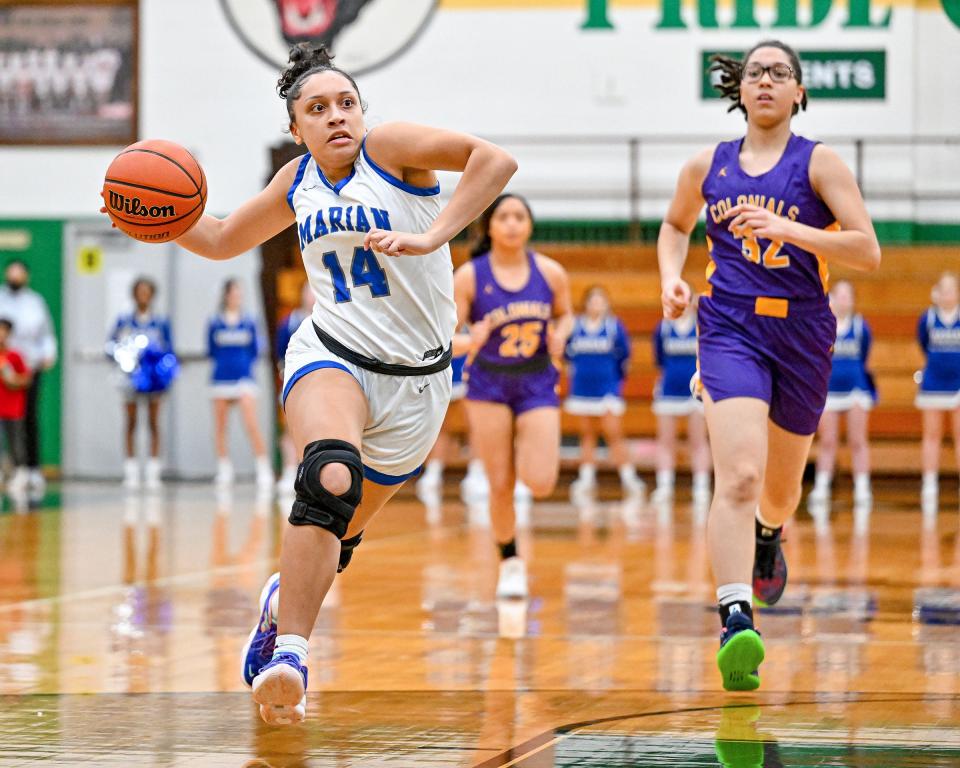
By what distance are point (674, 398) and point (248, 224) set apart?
393 inches

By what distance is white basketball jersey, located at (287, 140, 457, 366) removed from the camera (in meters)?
4.30

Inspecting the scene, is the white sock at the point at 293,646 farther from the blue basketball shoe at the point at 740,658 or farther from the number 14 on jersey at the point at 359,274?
the blue basketball shoe at the point at 740,658

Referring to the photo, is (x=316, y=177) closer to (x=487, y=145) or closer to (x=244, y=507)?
(x=487, y=145)

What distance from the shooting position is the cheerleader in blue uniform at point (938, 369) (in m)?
13.2

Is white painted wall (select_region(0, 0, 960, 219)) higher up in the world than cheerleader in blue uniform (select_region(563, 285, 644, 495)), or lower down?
higher up

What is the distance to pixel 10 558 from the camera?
896 centimetres

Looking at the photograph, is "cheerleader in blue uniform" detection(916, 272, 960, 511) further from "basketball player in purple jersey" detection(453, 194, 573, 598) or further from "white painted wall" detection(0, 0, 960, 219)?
"basketball player in purple jersey" detection(453, 194, 573, 598)

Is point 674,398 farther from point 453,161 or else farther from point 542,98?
point 453,161

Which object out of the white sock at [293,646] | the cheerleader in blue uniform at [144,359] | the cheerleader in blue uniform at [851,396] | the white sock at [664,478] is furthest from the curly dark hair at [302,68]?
the cheerleader in blue uniform at [144,359]

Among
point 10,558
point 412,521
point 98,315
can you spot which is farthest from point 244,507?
point 98,315

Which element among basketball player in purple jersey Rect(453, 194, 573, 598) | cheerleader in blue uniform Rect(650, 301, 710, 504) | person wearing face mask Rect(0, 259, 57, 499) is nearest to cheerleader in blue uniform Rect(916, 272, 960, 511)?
cheerleader in blue uniform Rect(650, 301, 710, 504)

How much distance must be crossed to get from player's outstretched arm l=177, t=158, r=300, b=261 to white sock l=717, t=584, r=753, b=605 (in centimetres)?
169

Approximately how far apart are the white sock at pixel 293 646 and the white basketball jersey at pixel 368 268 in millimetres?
830

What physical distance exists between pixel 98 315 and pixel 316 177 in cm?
1381
